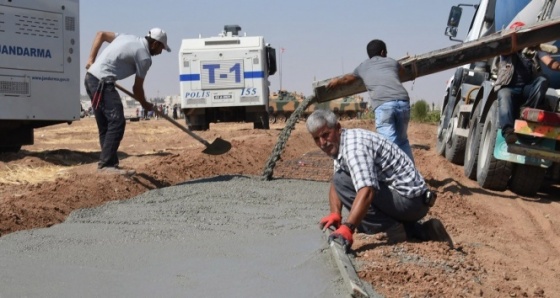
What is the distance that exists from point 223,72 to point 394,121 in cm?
1355

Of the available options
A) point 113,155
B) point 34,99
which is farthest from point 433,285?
point 34,99

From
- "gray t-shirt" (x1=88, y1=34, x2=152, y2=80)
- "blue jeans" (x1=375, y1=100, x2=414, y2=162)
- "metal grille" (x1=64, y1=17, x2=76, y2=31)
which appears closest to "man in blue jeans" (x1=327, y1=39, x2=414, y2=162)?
"blue jeans" (x1=375, y1=100, x2=414, y2=162)

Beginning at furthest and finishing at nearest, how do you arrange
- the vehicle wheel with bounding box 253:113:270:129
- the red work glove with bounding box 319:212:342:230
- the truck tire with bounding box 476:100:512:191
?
the vehicle wheel with bounding box 253:113:270:129, the truck tire with bounding box 476:100:512:191, the red work glove with bounding box 319:212:342:230

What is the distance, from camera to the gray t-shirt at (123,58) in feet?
31.6

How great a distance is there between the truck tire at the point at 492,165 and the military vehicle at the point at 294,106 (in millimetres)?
25523

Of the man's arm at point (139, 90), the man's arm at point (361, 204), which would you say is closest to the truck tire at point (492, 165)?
the man's arm at point (139, 90)

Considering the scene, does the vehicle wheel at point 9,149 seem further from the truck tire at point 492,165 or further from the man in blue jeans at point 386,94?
the truck tire at point 492,165

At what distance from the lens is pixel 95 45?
10.1 metres

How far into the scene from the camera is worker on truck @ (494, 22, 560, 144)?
32.4ft

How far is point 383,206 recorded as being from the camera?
246 inches

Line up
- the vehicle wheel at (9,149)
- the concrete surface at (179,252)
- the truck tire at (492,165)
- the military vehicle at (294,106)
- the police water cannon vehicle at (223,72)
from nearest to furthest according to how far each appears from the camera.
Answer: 1. the concrete surface at (179,252)
2. the truck tire at (492,165)
3. the vehicle wheel at (9,149)
4. the police water cannon vehicle at (223,72)
5. the military vehicle at (294,106)

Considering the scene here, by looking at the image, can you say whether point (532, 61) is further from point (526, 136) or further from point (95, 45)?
point (95, 45)

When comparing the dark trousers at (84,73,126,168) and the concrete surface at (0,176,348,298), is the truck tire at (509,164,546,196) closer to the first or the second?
the concrete surface at (0,176,348,298)

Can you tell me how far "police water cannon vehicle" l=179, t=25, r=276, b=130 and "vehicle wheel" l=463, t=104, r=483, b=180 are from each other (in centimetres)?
1134
